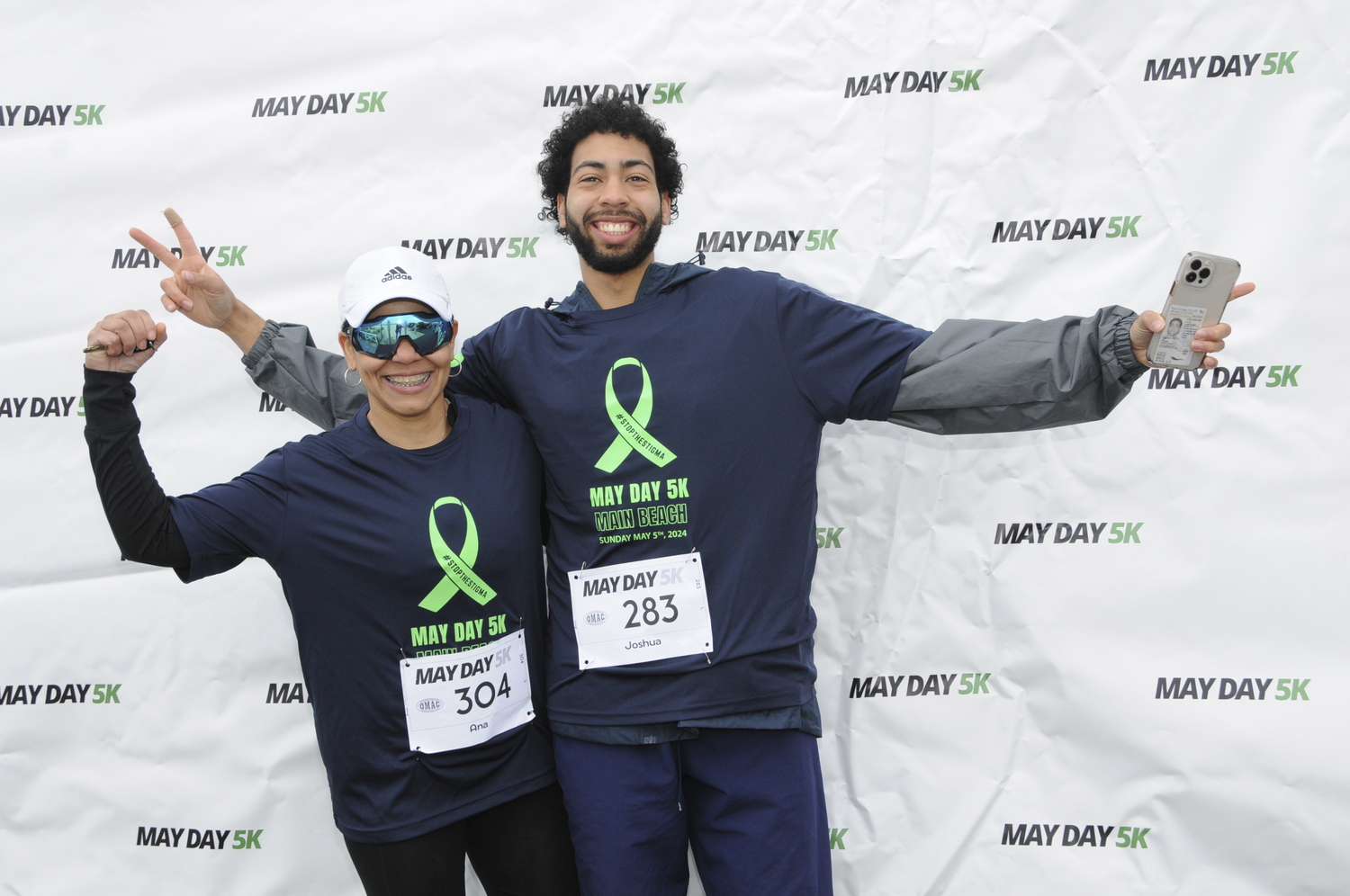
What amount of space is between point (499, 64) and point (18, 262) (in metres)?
1.76

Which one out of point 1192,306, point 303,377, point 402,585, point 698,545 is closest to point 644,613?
point 698,545

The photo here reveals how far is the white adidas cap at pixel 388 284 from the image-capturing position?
2.08 metres

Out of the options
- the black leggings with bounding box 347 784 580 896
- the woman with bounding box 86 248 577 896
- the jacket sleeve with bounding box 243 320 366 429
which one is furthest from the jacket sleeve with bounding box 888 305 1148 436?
the jacket sleeve with bounding box 243 320 366 429

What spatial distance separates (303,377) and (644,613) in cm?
112

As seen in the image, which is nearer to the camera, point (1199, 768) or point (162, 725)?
point (1199, 768)

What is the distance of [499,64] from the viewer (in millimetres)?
2953

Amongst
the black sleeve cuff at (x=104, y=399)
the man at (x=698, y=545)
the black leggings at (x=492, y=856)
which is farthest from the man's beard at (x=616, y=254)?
the black leggings at (x=492, y=856)

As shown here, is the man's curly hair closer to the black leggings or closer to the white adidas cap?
the white adidas cap

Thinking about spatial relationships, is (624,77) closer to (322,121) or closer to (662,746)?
(322,121)

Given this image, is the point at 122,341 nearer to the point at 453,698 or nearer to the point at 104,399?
the point at 104,399

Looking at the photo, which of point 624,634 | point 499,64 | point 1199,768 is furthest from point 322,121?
point 1199,768

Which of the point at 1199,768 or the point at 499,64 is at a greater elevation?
the point at 499,64

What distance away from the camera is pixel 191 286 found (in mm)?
2312

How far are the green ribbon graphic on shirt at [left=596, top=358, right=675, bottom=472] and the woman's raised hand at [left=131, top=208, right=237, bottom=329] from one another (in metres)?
1.09
